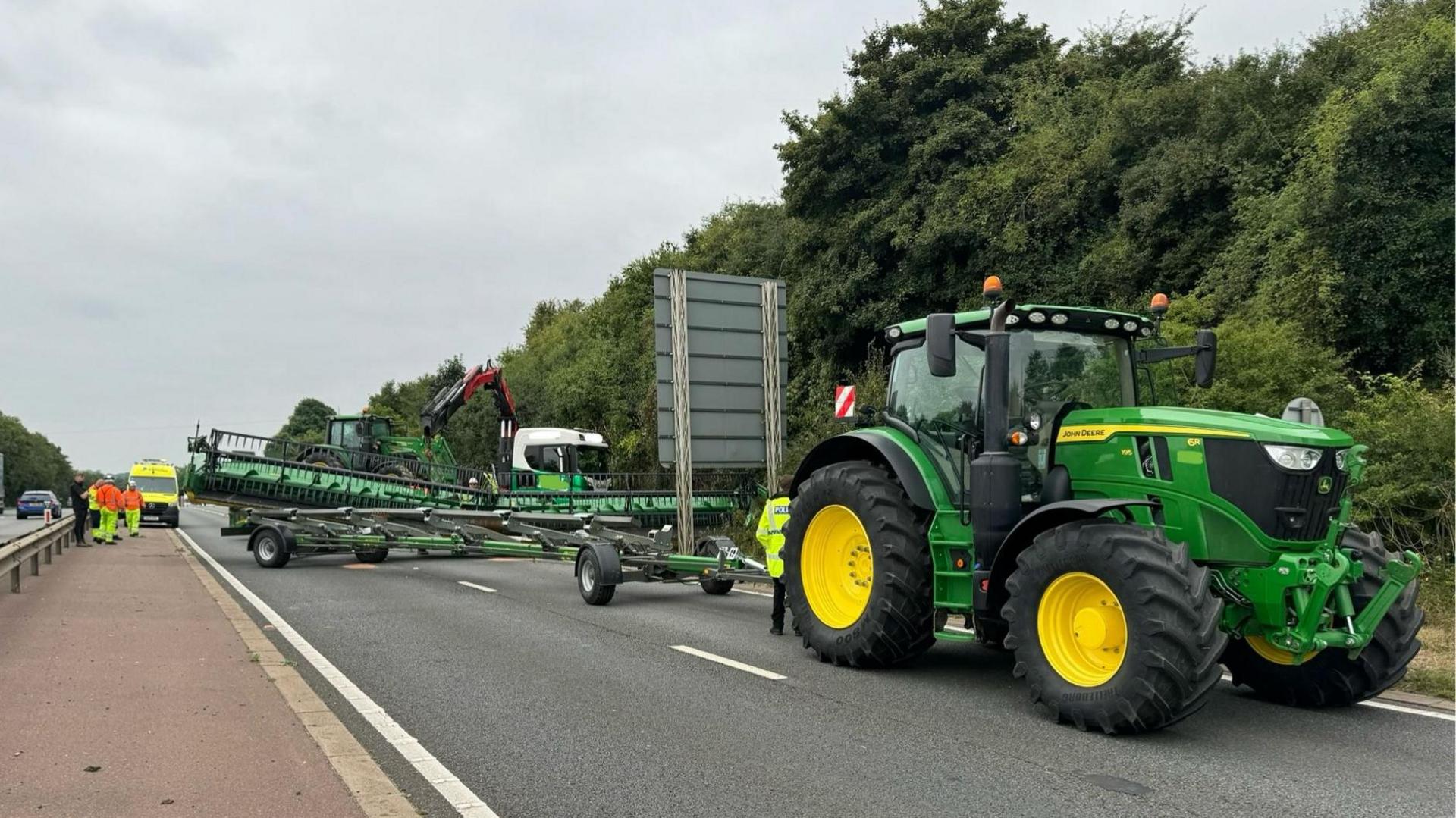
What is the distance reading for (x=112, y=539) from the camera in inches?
968

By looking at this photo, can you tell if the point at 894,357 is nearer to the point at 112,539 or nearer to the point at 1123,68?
the point at 1123,68

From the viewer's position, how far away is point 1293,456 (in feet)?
19.0

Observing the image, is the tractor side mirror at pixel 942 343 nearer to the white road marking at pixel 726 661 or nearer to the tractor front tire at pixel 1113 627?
the tractor front tire at pixel 1113 627

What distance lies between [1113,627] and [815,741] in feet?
5.83

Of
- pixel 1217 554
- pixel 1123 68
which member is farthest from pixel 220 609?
pixel 1123 68

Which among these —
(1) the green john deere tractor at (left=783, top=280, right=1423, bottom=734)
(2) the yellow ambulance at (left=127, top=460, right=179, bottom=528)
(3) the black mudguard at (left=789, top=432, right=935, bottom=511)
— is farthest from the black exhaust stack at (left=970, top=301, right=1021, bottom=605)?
(2) the yellow ambulance at (left=127, top=460, right=179, bottom=528)

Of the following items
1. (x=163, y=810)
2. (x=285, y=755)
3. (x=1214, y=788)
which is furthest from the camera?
(x=285, y=755)

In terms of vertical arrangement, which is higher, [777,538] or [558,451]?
[558,451]

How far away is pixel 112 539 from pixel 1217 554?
25.7 metres

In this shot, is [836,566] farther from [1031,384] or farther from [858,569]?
[1031,384]

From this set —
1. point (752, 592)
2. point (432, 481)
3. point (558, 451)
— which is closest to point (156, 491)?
point (558, 451)

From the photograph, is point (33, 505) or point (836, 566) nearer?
point (836, 566)

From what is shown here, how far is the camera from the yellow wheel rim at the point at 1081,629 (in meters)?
5.77

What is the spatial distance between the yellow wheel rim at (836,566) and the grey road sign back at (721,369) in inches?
295
